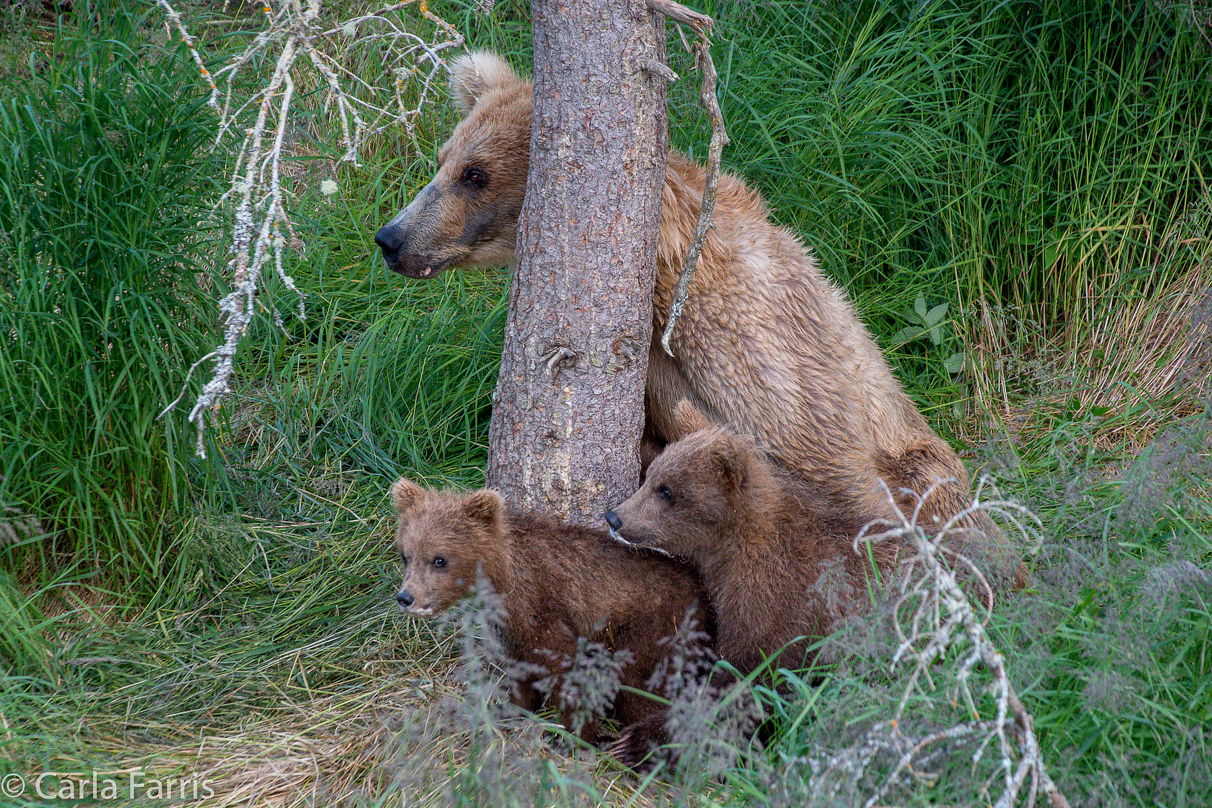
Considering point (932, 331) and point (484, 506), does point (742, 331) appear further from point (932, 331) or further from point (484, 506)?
point (932, 331)

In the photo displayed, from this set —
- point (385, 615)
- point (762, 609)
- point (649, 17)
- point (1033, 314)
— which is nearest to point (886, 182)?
point (1033, 314)

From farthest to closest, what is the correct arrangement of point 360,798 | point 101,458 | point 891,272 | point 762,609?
point 891,272, point 101,458, point 762,609, point 360,798

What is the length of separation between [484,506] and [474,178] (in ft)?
4.63

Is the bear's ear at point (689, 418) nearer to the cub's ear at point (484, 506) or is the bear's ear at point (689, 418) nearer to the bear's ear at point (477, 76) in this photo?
the cub's ear at point (484, 506)

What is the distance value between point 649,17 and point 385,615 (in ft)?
7.68

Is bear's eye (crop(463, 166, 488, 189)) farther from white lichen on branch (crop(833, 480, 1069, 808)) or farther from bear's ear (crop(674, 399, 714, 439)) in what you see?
white lichen on branch (crop(833, 480, 1069, 808))

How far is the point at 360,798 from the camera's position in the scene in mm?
2852

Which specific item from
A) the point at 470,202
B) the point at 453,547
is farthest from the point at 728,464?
the point at 470,202

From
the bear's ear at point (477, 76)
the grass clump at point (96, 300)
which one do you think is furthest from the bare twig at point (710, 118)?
the grass clump at point (96, 300)

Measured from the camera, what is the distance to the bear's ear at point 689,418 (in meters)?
3.85

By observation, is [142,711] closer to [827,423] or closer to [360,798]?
[360,798]

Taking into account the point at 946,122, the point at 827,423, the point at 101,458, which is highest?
the point at 946,122

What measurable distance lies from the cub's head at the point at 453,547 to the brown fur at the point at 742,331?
3.36 feet

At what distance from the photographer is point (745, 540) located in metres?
3.44
